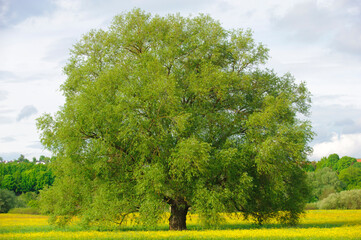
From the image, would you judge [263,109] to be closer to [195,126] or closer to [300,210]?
[195,126]

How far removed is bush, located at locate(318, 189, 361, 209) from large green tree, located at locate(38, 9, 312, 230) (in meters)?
42.1

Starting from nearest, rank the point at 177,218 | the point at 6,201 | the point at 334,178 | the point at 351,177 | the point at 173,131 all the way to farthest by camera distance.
Result: the point at 173,131
the point at 177,218
the point at 6,201
the point at 334,178
the point at 351,177

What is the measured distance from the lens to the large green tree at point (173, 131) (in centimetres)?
2756

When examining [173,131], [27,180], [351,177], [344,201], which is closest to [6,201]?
[173,131]

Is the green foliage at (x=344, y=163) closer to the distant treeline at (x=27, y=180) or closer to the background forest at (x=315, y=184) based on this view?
the background forest at (x=315, y=184)

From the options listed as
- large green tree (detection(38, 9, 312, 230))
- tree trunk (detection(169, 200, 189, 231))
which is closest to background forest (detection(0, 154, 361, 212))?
large green tree (detection(38, 9, 312, 230))

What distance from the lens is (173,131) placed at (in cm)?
2786

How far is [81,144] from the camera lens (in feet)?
92.2

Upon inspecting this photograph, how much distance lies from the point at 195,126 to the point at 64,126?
10.1 metres

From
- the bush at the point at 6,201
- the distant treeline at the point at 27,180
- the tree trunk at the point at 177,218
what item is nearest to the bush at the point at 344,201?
the tree trunk at the point at 177,218

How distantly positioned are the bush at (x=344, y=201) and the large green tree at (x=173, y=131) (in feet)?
138

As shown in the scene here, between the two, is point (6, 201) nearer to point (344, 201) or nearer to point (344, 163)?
point (344, 201)

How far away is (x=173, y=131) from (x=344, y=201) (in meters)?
55.8

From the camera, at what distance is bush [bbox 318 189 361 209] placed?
69938 mm
